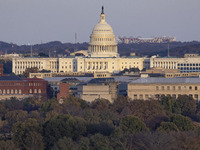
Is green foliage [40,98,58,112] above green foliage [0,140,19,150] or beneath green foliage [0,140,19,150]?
above

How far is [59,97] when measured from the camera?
142125 millimetres

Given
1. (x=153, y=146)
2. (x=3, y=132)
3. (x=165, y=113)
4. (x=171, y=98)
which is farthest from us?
(x=171, y=98)

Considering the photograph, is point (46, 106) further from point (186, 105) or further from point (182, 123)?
point (182, 123)

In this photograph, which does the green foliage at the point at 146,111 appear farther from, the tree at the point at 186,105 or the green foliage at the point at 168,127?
the green foliage at the point at 168,127

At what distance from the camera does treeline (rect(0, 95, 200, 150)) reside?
92.4 meters

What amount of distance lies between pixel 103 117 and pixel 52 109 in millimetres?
12318

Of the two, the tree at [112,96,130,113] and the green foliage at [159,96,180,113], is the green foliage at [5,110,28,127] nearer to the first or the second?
the tree at [112,96,130,113]

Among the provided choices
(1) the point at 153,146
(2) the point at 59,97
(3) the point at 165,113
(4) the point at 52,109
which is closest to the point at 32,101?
(2) the point at 59,97

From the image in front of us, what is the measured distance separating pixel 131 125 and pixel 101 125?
252 centimetres

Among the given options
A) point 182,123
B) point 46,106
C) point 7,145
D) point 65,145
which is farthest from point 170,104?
point 7,145

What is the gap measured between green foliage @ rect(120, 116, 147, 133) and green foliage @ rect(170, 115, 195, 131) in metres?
3.11

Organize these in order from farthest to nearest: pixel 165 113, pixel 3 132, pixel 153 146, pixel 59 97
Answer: pixel 59 97, pixel 165 113, pixel 3 132, pixel 153 146

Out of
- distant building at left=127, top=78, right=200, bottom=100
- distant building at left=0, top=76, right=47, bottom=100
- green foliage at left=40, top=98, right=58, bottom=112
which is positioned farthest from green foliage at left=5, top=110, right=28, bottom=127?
distant building at left=0, top=76, right=47, bottom=100

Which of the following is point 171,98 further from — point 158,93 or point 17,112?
point 17,112
